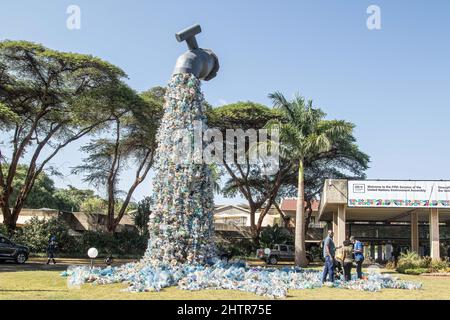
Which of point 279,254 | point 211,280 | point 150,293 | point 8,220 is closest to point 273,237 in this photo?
point 279,254

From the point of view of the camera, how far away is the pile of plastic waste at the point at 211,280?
1293cm

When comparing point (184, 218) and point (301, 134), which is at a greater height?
point (301, 134)

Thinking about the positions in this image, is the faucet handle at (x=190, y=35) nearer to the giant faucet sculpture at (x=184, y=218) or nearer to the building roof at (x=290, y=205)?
the giant faucet sculpture at (x=184, y=218)

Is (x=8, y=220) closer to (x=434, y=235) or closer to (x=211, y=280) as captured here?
Answer: (x=211, y=280)

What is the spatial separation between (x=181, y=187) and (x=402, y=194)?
584 inches

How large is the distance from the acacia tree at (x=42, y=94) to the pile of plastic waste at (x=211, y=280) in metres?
21.7

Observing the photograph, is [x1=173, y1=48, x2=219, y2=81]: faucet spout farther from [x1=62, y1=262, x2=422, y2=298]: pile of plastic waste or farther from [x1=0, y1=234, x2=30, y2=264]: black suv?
[x1=0, y1=234, x2=30, y2=264]: black suv

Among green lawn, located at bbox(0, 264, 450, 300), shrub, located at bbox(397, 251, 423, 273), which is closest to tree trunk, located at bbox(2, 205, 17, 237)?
green lawn, located at bbox(0, 264, 450, 300)

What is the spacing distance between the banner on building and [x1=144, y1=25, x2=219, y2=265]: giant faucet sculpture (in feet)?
41.6

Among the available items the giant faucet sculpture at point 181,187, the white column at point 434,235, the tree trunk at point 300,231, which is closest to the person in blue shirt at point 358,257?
the giant faucet sculpture at point 181,187

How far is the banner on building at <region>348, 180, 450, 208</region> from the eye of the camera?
84.1ft

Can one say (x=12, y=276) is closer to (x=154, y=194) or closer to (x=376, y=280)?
(x=154, y=194)

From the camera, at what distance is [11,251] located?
25328mm

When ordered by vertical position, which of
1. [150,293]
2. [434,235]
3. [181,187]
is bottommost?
[150,293]
